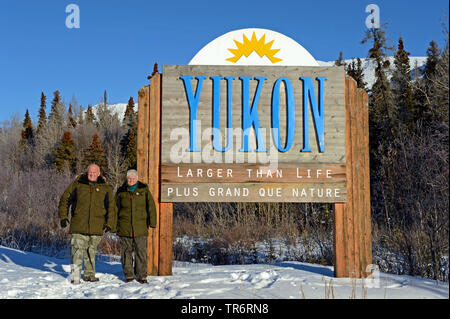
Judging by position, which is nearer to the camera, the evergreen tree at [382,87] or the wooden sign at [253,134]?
the wooden sign at [253,134]

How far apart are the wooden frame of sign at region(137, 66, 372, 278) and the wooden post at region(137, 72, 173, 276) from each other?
14mm

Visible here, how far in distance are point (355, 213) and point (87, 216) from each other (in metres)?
3.79

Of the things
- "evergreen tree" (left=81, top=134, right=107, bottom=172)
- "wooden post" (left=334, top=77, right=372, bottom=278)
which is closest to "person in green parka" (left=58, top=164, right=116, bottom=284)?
"wooden post" (left=334, top=77, right=372, bottom=278)

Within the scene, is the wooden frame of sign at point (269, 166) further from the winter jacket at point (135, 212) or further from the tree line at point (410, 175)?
the tree line at point (410, 175)

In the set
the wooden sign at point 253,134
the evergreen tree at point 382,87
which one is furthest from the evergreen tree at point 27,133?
the wooden sign at point 253,134

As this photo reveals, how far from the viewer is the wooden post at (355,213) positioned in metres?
5.82

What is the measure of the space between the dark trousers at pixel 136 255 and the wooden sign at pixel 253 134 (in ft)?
2.36

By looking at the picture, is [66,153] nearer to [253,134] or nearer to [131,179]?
[131,179]

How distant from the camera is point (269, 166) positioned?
5945mm

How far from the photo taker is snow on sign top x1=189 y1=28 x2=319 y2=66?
21.5 ft


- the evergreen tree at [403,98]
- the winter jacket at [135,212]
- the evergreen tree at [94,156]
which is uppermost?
the evergreen tree at [403,98]

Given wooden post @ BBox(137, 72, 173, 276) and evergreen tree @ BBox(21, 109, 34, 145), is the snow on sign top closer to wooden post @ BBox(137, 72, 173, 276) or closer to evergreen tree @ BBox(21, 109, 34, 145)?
wooden post @ BBox(137, 72, 173, 276)
